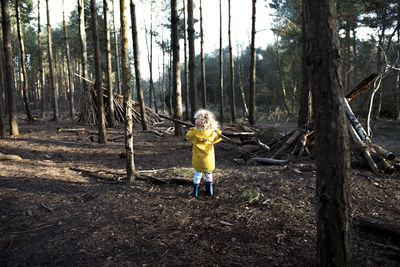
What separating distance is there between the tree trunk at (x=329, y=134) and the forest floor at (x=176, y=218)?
52 cm

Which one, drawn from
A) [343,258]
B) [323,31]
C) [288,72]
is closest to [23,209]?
[343,258]

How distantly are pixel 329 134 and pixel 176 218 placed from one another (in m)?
2.17

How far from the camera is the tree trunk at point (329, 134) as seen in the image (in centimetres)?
171

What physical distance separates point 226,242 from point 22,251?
2118mm

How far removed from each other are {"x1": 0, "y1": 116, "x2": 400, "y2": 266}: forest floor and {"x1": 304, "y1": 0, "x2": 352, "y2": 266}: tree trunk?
52cm

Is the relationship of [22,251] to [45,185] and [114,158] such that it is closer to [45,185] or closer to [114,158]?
[45,185]

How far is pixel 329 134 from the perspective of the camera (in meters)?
1.77

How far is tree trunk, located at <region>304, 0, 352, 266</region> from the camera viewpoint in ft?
5.61

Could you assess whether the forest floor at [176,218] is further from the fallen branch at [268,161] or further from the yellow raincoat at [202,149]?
the yellow raincoat at [202,149]

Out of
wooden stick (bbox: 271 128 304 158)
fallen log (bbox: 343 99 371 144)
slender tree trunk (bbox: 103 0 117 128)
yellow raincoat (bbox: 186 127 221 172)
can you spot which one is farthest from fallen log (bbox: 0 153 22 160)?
fallen log (bbox: 343 99 371 144)

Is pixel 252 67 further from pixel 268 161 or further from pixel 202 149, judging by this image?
pixel 202 149

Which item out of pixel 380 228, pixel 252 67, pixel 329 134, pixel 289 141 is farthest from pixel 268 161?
pixel 252 67

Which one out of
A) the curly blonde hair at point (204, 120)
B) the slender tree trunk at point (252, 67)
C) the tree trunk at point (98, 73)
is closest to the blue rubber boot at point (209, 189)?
the curly blonde hair at point (204, 120)

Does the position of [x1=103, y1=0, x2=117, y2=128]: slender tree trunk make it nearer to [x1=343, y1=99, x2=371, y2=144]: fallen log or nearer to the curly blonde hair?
the curly blonde hair
